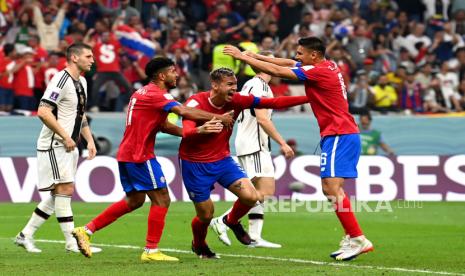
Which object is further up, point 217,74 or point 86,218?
point 217,74

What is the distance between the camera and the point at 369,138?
24281mm

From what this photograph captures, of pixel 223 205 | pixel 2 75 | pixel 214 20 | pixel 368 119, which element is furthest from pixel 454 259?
pixel 214 20

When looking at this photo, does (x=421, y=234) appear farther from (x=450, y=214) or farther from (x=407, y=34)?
(x=407, y=34)

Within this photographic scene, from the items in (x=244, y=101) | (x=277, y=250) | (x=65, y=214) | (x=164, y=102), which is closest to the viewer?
(x=164, y=102)

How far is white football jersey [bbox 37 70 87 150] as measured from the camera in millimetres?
13398

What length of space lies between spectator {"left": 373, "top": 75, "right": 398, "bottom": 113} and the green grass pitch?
536 centimetres

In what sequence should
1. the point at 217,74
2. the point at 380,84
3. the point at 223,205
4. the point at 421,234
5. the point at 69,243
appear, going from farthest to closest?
the point at 380,84 → the point at 223,205 → the point at 421,234 → the point at 69,243 → the point at 217,74

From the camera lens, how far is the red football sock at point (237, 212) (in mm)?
14109

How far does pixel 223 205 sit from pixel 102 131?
453 cm

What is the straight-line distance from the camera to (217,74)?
12.3 metres

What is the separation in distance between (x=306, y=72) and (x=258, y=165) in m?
2.92

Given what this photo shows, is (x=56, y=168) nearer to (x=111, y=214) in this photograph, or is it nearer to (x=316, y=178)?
(x=111, y=214)

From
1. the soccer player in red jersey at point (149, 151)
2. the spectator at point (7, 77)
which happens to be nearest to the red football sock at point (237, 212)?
the soccer player in red jersey at point (149, 151)

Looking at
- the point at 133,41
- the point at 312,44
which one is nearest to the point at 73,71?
the point at 312,44
